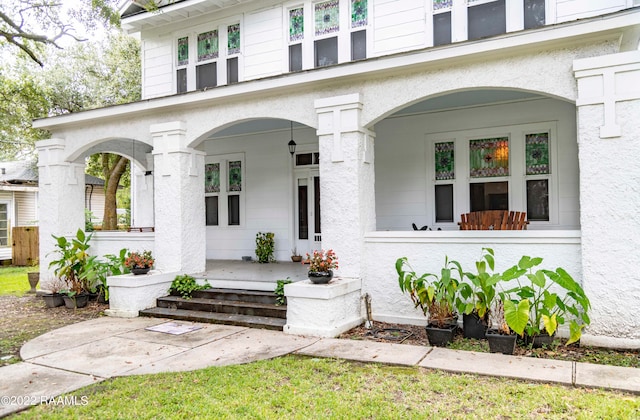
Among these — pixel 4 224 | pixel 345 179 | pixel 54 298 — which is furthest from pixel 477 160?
pixel 4 224

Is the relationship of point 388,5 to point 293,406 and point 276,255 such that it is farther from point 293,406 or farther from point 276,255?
point 293,406

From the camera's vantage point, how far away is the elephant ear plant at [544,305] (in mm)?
5109

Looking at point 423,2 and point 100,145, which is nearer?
point 423,2

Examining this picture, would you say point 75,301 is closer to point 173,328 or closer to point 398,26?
point 173,328

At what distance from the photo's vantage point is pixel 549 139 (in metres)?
8.01

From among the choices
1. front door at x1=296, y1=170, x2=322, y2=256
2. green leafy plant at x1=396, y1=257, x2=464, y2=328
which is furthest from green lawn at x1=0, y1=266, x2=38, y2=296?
green leafy plant at x1=396, y1=257, x2=464, y2=328

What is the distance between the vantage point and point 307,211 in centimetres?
1059

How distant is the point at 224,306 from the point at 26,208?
1517 cm

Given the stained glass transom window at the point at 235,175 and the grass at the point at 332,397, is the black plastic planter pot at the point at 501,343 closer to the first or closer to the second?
the grass at the point at 332,397

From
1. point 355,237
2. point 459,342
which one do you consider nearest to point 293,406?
point 459,342

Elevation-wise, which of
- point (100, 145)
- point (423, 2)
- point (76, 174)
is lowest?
point (76, 174)

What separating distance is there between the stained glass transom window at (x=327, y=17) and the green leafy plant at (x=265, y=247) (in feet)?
14.7

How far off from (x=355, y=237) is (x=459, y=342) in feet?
6.57

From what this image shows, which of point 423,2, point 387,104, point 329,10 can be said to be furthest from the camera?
point 329,10
